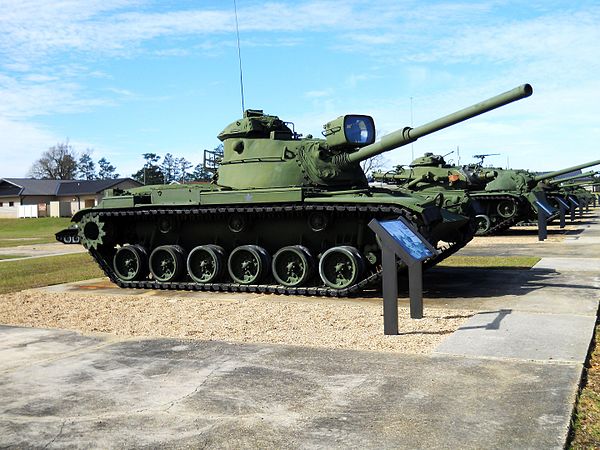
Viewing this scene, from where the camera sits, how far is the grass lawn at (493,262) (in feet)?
51.1

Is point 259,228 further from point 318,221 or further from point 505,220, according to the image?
point 505,220

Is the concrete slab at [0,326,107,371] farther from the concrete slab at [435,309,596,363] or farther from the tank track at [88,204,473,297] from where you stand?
the concrete slab at [435,309,596,363]

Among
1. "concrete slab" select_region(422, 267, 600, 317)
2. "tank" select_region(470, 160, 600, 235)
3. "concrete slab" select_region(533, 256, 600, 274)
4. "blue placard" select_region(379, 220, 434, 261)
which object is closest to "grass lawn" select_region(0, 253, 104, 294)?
"concrete slab" select_region(422, 267, 600, 317)

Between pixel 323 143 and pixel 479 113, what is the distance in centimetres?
365

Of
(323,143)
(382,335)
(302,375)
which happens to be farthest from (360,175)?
(302,375)

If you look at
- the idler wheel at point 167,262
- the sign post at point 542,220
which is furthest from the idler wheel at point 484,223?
the idler wheel at point 167,262

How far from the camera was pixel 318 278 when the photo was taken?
12195mm

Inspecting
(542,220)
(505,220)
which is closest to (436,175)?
(505,220)

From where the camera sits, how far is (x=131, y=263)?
13875 millimetres

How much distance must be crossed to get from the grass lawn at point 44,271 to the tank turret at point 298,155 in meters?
4.65

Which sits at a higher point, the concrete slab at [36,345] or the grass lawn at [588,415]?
the concrete slab at [36,345]

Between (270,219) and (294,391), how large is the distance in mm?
7073

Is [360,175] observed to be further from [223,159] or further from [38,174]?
[38,174]

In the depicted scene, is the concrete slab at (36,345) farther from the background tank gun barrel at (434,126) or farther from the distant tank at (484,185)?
the distant tank at (484,185)
